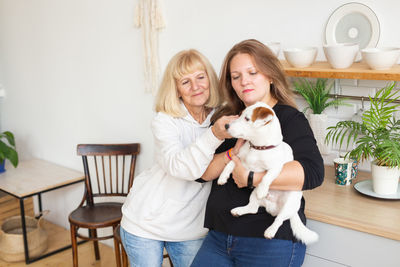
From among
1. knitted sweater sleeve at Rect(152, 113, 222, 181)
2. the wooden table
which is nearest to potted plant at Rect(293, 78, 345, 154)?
knitted sweater sleeve at Rect(152, 113, 222, 181)

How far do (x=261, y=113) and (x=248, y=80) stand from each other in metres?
0.25

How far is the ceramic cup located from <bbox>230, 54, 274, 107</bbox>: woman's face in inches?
25.4

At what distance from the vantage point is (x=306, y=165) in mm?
1516

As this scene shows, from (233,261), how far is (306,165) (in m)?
0.44

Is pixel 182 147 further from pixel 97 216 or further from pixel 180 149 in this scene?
pixel 97 216

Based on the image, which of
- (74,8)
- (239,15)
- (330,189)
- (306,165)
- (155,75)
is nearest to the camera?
(306,165)

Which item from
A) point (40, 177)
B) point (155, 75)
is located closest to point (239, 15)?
point (155, 75)

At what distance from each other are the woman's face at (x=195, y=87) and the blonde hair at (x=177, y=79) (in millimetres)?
17

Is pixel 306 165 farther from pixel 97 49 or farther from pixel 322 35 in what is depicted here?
pixel 97 49

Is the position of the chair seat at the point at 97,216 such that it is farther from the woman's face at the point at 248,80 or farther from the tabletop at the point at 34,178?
the woman's face at the point at 248,80

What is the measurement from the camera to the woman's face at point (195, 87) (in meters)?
1.85

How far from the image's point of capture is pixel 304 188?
1521 mm

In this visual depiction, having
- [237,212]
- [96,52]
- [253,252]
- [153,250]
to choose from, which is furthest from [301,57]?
[96,52]

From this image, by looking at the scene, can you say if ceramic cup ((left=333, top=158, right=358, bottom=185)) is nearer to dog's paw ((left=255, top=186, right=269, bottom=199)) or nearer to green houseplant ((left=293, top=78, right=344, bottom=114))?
green houseplant ((left=293, top=78, right=344, bottom=114))
